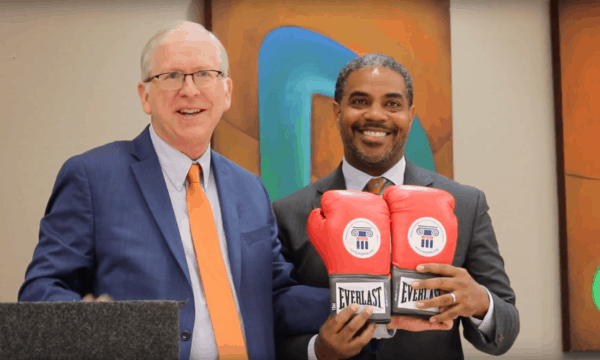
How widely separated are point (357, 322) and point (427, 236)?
23 centimetres

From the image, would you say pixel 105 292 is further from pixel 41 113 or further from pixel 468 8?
pixel 468 8

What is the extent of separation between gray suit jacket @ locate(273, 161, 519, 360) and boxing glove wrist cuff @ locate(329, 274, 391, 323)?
329 millimetres

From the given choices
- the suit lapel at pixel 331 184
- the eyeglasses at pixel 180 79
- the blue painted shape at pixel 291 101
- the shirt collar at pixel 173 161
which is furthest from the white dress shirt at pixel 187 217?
the blue painted shape at pixel 291 101

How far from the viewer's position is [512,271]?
2.31 m

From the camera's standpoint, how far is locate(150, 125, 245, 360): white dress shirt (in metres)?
1.27

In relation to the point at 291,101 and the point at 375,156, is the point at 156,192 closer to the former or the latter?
the point at 375,156

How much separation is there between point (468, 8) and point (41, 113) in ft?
5.76

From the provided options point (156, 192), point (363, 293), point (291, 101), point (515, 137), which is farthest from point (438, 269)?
point (515, 137)

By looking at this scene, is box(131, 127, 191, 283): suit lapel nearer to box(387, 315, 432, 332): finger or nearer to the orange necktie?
the orange necktie

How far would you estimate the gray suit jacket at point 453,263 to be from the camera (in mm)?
1463

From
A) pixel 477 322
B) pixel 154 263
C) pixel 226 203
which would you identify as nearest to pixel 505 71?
pixel 477 322

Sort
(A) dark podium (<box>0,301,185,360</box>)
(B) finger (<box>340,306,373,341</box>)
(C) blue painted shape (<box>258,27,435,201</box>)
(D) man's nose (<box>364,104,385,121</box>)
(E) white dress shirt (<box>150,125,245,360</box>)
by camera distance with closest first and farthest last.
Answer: (A) dark podium (<box>0,301,185,360</box>) < (B) finger (<box>340,306,373,341</box>) < (E) white dress shirt (<box>150,125,245,360</box>) < (D) man's nose (<box>364,104,385,121</box>) < (C) blue painted shape (<box>258,27,435,201</box>)

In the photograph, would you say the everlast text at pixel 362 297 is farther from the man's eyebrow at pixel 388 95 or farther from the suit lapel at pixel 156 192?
the man's eyebrow at pixel 388 95

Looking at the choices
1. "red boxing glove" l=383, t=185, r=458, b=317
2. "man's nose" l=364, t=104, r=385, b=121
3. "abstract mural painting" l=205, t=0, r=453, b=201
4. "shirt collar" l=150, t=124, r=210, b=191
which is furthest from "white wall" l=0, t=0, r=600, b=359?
"red boxing glove" l=383, t=185, r=458, b=317
